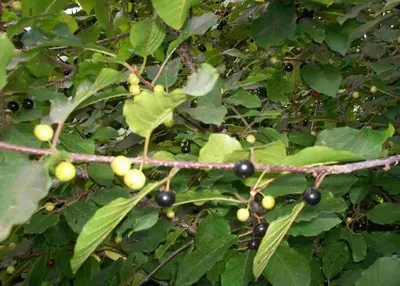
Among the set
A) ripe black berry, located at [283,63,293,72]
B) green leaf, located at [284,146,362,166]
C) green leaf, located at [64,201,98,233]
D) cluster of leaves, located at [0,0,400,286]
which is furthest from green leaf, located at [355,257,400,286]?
ripe black berry, located at [283,63,293,72]

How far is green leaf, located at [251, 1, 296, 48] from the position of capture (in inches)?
107

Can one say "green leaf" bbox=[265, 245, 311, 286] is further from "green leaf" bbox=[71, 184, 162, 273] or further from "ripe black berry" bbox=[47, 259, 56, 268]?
"ripe black berry" bbox=[47, 259, 56, 268]

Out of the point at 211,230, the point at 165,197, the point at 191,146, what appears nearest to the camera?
the point at 165,197

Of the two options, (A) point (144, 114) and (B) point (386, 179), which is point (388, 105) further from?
(A) point (144, 114)

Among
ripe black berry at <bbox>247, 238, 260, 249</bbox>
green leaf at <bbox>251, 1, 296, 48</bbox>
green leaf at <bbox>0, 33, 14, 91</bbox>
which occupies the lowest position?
ripe black berry at <bbox>247, 238, 260, 249</bbox>

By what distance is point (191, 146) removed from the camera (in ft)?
7.77

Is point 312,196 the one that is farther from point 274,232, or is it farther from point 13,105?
point 13,105

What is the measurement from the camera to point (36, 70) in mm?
2260

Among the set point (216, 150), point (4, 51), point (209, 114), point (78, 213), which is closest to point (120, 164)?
point (216, 150)

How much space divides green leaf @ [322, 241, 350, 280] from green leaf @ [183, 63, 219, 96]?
1.94 m

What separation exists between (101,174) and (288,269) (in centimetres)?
104

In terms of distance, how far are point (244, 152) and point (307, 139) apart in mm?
1568

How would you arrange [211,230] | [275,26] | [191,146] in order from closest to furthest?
[211,230], [191,146], [275,26]

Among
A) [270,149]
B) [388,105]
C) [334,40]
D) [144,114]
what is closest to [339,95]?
[388,105]
